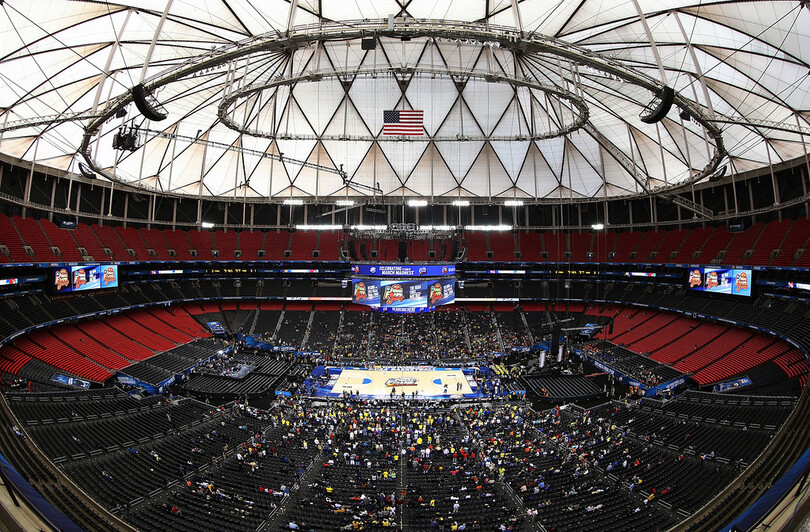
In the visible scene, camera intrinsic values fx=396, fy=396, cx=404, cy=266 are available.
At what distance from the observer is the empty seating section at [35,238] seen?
36594mm

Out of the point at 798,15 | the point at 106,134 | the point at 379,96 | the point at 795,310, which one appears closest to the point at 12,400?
the point at 106,134

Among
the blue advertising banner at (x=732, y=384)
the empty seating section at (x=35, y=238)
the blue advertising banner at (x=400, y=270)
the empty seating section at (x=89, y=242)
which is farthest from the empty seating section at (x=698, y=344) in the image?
the empty seating section at (x=35, y=238)

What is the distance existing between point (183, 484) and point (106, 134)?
34.4 metres

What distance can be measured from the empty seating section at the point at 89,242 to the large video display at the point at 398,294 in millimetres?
28775

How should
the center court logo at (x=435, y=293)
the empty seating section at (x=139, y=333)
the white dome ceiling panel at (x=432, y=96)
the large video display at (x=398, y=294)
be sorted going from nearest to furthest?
1. the large video display at (x=398, y=294)
2. the empty seating section at (x=139, y=333)
3. the center court logo at (x=435, y=293)
4. the white dome ceiling panel at (x=432, y=96)

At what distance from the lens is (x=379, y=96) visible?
141ft

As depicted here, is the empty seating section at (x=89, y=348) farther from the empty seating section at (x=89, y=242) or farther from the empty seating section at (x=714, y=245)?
the empty seating section at (x=714, y=245)

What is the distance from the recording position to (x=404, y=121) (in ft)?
102

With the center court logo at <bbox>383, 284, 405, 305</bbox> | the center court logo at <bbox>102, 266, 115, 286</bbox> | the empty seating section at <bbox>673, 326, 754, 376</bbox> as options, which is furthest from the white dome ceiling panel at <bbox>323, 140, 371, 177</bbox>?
the empty seating section at <bbox>673, 326, 754, 376</bbox>

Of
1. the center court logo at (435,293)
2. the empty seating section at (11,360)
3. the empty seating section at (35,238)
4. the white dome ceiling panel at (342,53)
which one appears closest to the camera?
the empty seating section at (11,360)

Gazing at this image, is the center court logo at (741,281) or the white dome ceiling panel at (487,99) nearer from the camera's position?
the center court logo at (741,281)

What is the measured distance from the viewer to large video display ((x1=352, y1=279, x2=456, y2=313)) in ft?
130

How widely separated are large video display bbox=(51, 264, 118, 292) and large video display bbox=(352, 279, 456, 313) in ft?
85.9

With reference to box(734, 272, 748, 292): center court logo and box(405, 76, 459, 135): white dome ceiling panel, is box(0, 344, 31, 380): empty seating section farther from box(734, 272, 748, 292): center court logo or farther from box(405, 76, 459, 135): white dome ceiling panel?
box(734, 272, 748, 292): center court logo
